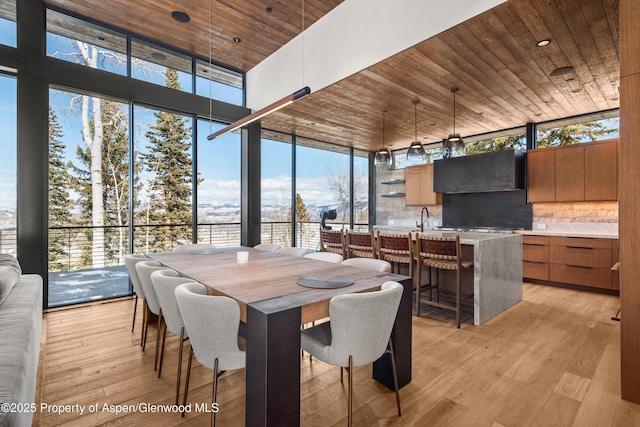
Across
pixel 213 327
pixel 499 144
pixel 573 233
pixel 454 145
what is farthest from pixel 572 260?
pixel 213 327

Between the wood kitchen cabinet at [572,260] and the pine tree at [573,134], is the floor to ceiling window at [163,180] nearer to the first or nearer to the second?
the wood kitchen cabinet at [572,260]

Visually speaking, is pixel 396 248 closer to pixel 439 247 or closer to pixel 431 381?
pixel 439 247

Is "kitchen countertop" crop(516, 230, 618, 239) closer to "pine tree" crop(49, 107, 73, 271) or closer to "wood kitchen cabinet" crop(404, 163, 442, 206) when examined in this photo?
"wood kitchen cabinet" crop(404, 163, 442, 206)

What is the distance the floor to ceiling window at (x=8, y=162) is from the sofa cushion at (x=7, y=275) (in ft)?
3.59

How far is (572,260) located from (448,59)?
355 centimetres

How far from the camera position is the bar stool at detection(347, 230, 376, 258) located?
12.4 feet

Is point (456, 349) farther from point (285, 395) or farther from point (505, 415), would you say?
point (285, 395)

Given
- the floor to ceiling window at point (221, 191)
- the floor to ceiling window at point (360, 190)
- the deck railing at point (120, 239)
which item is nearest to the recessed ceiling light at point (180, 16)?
the floor to ceiling window at point (221, 191)

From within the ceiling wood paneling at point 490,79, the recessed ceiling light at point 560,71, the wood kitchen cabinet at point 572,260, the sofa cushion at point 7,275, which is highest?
the ceiling wood paneling at point 490,79

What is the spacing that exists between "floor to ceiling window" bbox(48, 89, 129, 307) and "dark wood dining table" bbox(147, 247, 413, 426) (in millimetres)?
3364

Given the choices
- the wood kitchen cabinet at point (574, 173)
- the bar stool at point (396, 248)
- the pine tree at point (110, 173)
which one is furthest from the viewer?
the pine tree at point (110, 173)

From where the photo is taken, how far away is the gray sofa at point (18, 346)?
1064 millimetres

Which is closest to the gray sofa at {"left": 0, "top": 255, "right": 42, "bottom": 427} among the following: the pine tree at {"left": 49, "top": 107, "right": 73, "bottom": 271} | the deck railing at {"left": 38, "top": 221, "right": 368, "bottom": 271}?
the deck railing at {"left": 38, "top": 221, "right": 368, "bottom": 271}

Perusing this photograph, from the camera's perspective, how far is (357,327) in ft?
4.85
